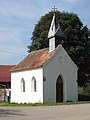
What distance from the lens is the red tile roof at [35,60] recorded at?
126 feet

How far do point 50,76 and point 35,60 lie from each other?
3947 mm

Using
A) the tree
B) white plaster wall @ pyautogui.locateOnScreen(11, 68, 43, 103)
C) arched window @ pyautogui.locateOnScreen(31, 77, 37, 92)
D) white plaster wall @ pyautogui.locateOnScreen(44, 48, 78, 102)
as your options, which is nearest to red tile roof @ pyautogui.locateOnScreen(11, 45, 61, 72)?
white plaster wall @ pyautogui.locateOnScreen(11, 68, 43, 103)

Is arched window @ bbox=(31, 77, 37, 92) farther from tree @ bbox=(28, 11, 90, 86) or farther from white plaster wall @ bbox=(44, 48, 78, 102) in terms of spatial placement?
tree @ bbox=(28, 11, 90, 86)

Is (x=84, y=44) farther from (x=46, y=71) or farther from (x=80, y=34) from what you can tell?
(x=46, y=71)

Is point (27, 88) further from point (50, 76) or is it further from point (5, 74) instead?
point (5, 74)

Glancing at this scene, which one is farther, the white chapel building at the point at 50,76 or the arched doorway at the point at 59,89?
the arched doorway at the point at 59,89

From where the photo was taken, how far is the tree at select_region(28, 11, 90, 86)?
161ft

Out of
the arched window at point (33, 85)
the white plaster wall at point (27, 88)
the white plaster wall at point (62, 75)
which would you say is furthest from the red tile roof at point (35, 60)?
→ the arched window at point (33, 85)

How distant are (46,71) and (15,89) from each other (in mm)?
8131

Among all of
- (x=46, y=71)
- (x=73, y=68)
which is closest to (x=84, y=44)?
(x=73, y=68)

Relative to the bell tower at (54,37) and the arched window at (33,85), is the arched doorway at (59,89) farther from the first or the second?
the bell tower at (54,37)

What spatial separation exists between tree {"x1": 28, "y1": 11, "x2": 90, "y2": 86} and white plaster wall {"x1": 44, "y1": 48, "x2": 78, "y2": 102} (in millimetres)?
8880

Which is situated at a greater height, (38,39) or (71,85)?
(38,39)

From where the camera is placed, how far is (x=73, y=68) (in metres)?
40.1
